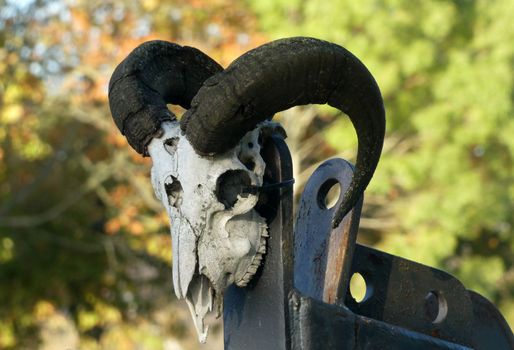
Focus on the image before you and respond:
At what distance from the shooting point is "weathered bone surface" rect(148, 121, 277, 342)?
3855mm

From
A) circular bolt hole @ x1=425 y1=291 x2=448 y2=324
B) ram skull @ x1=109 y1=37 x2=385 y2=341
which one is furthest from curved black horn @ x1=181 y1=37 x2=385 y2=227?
circular bolt hole @ x1=425 y1=291 x2=448 y2=324

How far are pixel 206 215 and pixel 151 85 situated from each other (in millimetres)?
609

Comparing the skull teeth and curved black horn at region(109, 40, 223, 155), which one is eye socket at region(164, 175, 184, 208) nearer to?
curved black horn at region(109, 40, 223, 155)

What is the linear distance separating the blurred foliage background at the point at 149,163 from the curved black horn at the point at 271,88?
40.2 feet

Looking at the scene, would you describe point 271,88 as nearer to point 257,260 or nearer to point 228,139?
point 228,139

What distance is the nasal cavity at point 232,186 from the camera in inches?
154

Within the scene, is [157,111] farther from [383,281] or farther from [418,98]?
[418,98]

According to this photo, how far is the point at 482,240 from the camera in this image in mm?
20062

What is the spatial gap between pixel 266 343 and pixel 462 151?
13162 mm

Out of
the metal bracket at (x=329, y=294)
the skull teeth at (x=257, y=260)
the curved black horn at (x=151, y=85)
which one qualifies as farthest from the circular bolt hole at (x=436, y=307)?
the curved black horn at (x=151, y=85)

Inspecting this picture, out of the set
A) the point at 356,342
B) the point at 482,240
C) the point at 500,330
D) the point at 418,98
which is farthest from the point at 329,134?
the point at 356,342

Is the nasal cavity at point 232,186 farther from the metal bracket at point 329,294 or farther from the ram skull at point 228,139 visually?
the metal bracket at point 329,294

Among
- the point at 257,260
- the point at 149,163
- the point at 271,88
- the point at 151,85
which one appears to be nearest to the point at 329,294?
the point at 257,260

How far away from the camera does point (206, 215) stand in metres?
3.86
